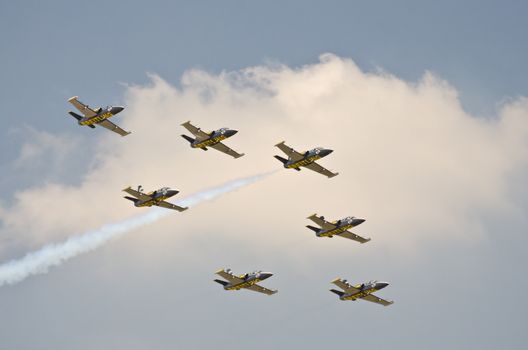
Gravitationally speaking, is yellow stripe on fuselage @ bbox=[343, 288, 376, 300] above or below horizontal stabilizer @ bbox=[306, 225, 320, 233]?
below

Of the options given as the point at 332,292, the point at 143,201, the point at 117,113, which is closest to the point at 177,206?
the point at 143,201

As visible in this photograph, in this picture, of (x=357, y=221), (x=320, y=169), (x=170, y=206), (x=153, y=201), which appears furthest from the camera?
(x=170, y=206)

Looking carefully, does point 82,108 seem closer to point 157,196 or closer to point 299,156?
point 157,196

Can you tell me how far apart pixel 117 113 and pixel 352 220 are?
45.5 meters

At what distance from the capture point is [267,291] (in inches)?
7608

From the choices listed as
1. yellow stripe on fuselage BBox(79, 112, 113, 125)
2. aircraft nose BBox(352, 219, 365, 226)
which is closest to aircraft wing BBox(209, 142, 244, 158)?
yellow stripe on fuselage BBox(79, 112, 113, 125)

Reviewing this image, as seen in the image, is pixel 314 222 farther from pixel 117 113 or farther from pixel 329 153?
pixel 117 113

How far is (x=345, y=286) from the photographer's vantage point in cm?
18850

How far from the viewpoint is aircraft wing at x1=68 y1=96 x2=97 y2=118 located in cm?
17275

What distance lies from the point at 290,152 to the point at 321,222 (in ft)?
56.0

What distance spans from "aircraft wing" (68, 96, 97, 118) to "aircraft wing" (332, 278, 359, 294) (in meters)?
54.7

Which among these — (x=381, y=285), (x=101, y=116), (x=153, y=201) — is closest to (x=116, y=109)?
(x=101, y=116)

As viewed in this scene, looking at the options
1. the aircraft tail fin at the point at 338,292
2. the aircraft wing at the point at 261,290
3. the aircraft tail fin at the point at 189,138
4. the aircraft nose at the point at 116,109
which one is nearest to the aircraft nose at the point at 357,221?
the aircraft tail fin at the point at 338,292

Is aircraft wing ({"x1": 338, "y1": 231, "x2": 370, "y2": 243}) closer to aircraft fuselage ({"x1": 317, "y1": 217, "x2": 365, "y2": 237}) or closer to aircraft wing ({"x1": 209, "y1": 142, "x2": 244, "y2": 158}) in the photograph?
aircraft fuselage ({"x1": 317, "y1": 217, "x2": 365, "y2": 237})
